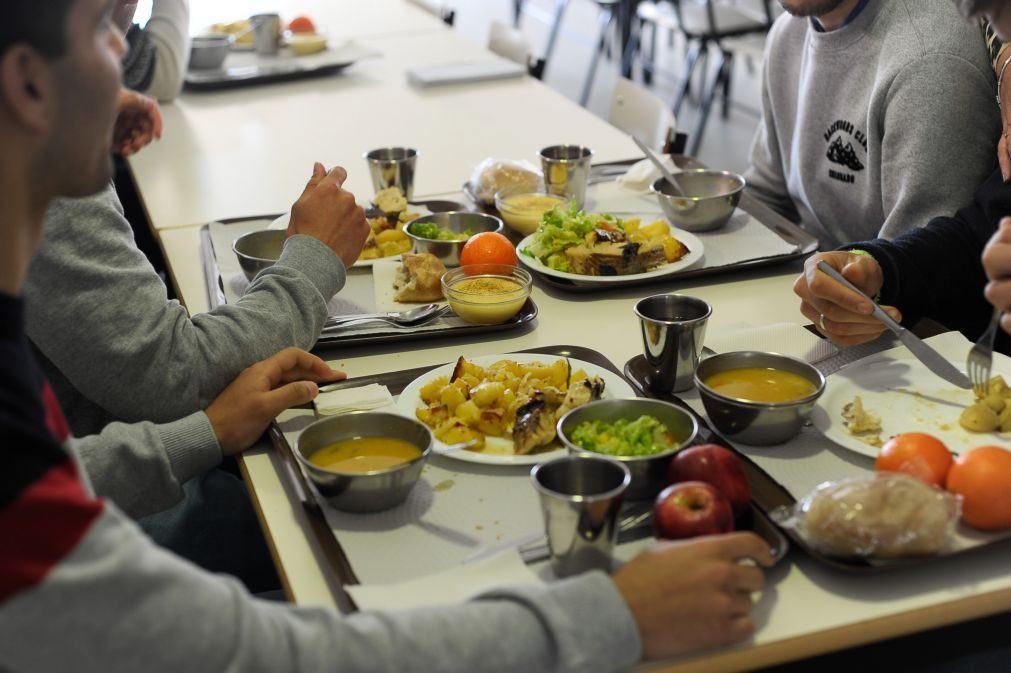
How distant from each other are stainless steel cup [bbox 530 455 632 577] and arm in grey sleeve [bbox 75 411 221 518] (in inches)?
18.5

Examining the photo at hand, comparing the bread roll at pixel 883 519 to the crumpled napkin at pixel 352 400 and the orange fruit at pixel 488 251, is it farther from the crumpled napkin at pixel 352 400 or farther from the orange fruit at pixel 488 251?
the orange fruit at pixel 488 251

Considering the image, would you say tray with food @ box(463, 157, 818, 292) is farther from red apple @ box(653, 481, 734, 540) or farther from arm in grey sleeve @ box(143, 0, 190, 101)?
arm in grey sleeve @ box(143, 0, 190, 101)

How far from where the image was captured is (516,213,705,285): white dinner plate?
→ 182 cm

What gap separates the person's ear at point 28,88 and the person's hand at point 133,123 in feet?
2.40

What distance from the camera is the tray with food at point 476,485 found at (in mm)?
1126

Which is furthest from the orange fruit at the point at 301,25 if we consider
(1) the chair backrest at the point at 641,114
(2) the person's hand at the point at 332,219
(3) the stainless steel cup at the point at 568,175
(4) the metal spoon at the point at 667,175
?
(2) the person's hand at the point at 332,219

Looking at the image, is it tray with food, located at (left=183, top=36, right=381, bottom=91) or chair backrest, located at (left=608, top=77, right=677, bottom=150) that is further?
tray with food, located at (left=183, top=36, right=381, bottom=91)

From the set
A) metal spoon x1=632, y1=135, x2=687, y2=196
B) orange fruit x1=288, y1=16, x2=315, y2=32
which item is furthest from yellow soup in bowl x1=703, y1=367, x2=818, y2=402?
orange fruit x1=288, y1=16, x2=315, y2=32

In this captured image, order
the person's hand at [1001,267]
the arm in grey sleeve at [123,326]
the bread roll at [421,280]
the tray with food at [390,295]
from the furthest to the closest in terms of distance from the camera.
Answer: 1. the bread roll at [421,280]
2. the tray with food at [390,295]
3. the arm in grey sleeve at [123,326]
4. the person's hand at [1001,267]

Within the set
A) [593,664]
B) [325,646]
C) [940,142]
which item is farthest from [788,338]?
[325,646]

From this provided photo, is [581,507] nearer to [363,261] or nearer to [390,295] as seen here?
[390,295]

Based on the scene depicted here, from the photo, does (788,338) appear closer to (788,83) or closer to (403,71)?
(788,83)

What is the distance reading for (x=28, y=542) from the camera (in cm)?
75

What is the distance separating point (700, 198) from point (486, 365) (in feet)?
2.26
